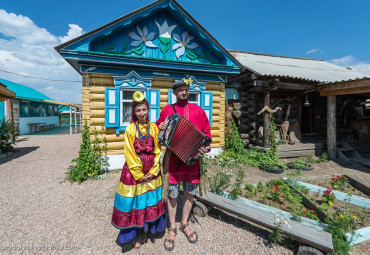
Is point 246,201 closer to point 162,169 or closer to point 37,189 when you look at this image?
point 162,169

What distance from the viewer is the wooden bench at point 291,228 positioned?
86.2 inches

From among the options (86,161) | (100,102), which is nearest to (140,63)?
(100,102)

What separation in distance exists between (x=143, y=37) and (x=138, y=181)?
4.94 m

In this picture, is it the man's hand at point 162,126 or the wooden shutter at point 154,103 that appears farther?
the wooden shutter at point 154,103

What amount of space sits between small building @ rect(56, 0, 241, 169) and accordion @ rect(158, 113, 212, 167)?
3605 mm

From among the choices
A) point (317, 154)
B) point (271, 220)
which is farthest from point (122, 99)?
point (317, 154)

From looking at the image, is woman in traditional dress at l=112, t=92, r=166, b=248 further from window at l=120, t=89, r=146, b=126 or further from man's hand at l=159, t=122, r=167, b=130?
window at l=120, t=89, r=146, b=126

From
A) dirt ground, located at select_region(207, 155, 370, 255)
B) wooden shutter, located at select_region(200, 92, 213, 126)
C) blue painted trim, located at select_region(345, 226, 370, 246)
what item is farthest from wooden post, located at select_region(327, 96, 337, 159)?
blue painted trim, located at select_region(345, 226, 370, 246)

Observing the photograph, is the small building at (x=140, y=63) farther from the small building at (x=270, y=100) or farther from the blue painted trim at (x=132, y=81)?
the small building at (x=270, y=100)

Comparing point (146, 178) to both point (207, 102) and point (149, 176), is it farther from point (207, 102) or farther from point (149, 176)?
point (207, 102)

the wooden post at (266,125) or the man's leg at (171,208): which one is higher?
the wooden post at (266,125)

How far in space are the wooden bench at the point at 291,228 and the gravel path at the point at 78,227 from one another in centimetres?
30

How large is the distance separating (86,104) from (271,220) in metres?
5.26

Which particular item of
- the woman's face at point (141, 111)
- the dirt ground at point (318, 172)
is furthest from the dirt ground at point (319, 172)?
the woman's face at point (141, 111)
